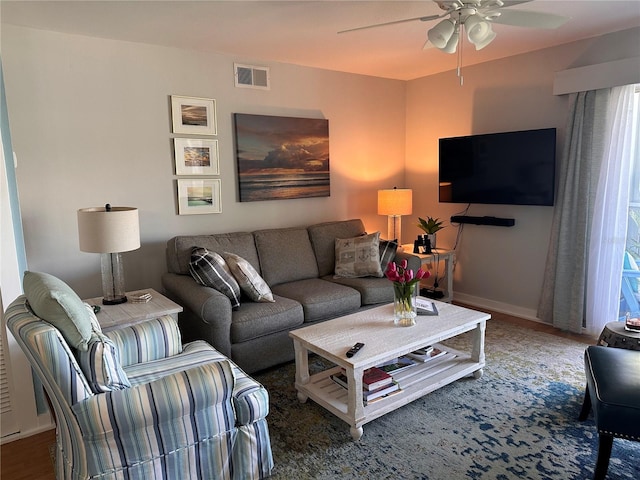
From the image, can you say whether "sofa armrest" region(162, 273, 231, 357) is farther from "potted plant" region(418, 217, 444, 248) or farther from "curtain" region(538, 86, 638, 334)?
"curtain" region(538, 86, 638, 334)

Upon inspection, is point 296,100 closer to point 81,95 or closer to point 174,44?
point 174,44

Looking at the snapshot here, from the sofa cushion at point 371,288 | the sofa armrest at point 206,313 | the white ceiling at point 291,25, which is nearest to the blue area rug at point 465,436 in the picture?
the sofa armrest at point 206,313

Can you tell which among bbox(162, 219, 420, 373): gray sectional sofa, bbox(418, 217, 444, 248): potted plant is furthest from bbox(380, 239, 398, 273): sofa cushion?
bbox(418, 217, 444, 248): potted plant

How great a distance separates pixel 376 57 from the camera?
153 inches

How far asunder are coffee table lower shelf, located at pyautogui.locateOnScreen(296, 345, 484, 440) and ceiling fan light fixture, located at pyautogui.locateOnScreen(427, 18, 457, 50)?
1.93 metres

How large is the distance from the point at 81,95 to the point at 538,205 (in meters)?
3.80

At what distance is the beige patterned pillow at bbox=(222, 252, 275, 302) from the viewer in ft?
10.3

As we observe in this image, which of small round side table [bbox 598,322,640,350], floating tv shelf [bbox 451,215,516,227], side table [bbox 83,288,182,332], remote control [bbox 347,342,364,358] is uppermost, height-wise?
floating tv shelf [bbox 451,215,516,227]

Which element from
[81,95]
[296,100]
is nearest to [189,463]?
[81,95]

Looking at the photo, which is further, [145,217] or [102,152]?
[145,217]

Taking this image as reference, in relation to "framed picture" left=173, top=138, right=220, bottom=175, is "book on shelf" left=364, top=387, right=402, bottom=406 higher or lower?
lower

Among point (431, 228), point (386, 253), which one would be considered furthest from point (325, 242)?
point (431, 228)

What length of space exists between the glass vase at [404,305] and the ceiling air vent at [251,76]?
232 centimetres

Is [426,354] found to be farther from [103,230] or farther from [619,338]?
[103,230]
